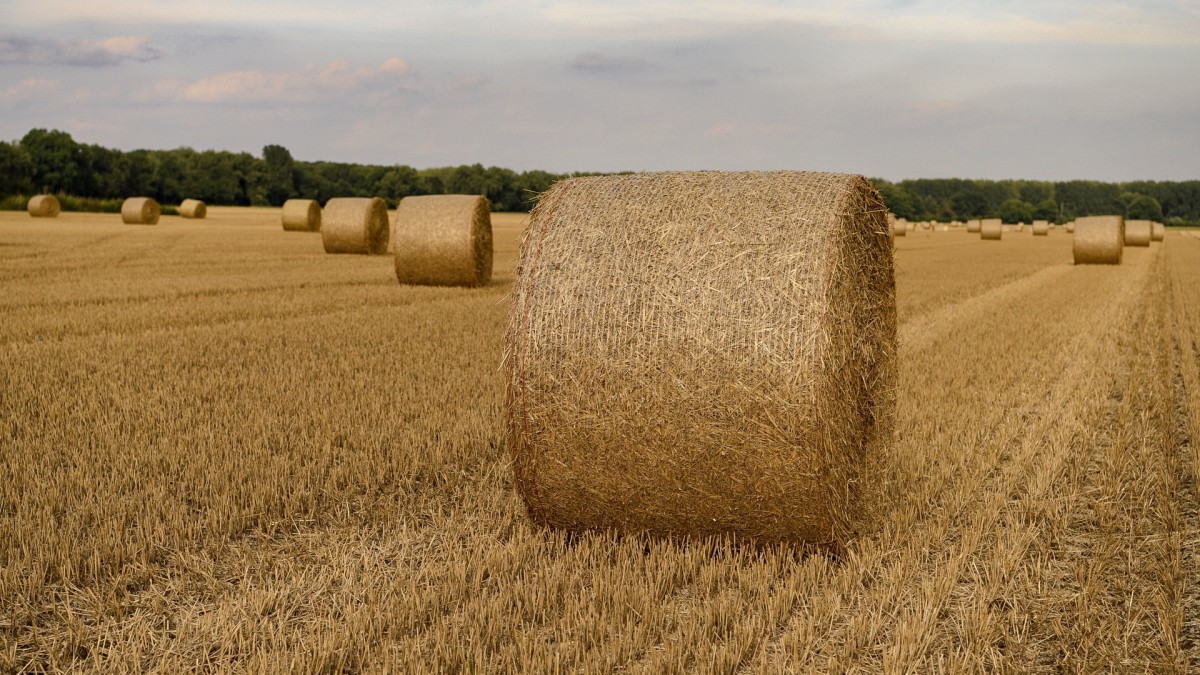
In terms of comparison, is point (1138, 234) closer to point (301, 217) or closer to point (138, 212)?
point (301, 217)

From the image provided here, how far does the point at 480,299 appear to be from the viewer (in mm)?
14680

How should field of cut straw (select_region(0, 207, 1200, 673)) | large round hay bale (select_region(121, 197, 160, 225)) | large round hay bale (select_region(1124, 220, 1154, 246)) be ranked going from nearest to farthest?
field of cut straw (select_region(0, 207, 1200, 673)), large round hay bale (select_region(121, 197, 160, 225)), large round hay bale (select_region(1124, 220, 1154, 246))

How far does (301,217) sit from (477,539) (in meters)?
32.4

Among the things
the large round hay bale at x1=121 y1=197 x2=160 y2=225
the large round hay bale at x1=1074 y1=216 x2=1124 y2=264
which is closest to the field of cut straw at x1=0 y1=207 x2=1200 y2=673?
the large round hay bale at x1=1074 y1=216 x2=1124 y2=264

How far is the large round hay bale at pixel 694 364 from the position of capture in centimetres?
428

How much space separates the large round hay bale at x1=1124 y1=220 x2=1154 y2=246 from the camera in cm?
3784

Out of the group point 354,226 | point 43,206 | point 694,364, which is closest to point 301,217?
point 43,206

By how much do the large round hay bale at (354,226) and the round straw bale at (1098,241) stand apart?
19.1 metres

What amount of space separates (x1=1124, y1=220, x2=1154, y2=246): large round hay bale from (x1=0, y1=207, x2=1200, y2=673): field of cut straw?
106 feet

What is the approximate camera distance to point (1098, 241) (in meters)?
26.1

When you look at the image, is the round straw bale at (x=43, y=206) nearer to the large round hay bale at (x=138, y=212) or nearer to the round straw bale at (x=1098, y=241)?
the large round hay bale at (x=138, y=212)

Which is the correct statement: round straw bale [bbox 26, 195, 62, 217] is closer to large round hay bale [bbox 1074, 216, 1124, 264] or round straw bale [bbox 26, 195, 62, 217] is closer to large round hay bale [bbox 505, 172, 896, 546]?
A: large round hay bale [bbox 1074, 216, 1124, 264]

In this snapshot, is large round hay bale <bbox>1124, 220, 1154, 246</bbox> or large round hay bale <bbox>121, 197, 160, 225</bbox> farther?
large round hay bale <bbox>1124, 220, 1154, 246</bbox>

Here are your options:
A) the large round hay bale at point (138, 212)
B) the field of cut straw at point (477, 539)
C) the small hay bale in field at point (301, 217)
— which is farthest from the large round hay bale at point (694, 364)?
the large round hay bale at point (138, 212)
